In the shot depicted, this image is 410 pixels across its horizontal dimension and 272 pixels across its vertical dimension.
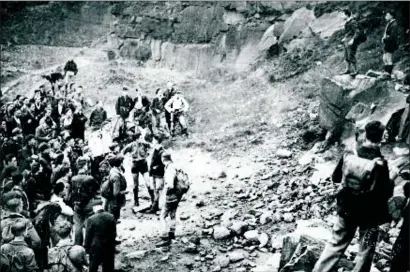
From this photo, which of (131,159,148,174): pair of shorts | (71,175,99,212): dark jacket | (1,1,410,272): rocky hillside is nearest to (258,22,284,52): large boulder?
(1,1,410,272): rocky hillside

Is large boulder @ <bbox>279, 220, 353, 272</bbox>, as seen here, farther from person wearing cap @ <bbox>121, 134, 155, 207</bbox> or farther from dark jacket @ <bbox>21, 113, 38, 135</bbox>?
dark jacket @ <bbox>21, 113, 38, 135</bbox>

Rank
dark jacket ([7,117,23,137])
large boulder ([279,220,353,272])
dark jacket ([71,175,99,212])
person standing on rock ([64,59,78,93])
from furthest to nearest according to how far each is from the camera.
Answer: person standing on rock ([64,59,78,93])
dark jacket ([7,117,23,137])
dark jacket ([71,175,99,212])
large boulder ([279,220,353,272])

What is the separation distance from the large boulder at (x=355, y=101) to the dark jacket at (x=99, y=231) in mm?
4525

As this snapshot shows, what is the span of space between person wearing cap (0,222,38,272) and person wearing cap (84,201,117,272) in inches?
25.7

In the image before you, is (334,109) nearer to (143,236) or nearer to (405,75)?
(405,75)

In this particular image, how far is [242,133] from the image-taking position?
364 inches

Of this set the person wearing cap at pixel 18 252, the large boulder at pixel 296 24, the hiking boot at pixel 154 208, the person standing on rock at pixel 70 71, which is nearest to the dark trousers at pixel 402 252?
the person wearing cap at pixel 18 252

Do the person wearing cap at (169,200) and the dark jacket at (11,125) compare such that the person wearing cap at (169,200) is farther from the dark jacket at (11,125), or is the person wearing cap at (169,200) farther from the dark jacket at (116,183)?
the dark jacket at (11,125)

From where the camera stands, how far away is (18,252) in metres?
3.87

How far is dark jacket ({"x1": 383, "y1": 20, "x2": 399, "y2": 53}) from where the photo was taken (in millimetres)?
7328

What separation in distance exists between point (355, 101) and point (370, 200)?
157 inches

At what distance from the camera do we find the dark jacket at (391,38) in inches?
289

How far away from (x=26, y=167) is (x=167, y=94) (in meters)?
4.79

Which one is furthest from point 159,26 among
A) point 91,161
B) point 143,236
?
point 143,236
